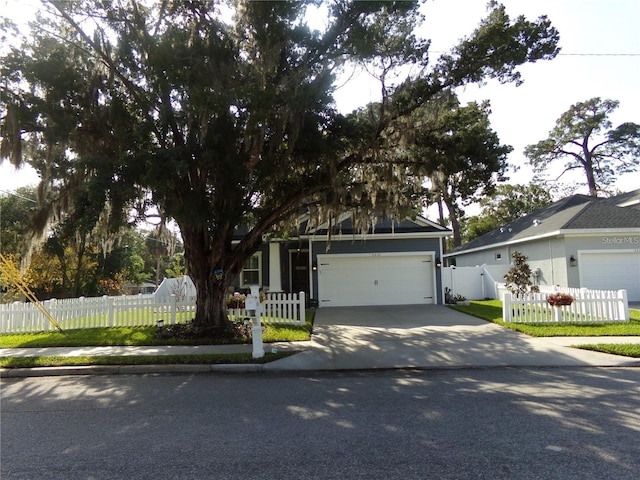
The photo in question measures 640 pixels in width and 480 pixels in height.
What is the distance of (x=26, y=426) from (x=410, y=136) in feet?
29.7

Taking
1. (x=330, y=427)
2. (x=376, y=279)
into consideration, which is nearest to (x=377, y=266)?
(x=376, y=279)

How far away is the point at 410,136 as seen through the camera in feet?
33.2

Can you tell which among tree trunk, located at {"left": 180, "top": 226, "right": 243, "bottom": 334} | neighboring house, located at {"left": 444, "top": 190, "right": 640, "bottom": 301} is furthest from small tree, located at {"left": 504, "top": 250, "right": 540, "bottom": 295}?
tree trunk, located at {"left": 180, "top": 226, "right": 243, "bottom": 334}

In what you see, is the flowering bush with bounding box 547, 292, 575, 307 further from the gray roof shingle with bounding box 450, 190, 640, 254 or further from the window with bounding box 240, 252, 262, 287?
the window with bounding box 240, 252, 262, 287

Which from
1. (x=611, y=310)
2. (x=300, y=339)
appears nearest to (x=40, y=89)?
(x=300, y=339)

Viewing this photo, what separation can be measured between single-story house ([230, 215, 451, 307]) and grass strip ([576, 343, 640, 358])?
8.95 meters

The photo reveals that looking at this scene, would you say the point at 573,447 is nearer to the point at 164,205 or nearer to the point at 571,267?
the point at 164,205

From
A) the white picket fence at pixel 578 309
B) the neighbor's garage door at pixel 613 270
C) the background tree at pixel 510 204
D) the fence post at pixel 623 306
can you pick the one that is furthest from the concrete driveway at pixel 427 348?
the background tree at pixel 510 204

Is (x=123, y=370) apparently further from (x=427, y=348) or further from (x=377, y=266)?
(x=377, y=266)

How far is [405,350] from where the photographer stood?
28.3ft

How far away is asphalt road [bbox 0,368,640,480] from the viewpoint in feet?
11.6

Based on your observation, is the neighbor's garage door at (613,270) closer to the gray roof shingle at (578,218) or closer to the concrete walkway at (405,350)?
the gray roof shingle at (578,218)

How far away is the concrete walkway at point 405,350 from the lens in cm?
753

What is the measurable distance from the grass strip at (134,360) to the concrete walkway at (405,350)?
7.6 inches
